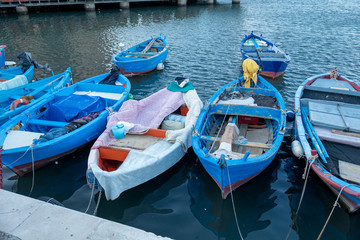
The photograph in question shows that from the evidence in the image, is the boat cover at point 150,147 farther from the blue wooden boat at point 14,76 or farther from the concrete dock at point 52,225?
the blue wooden boat at point 14,76

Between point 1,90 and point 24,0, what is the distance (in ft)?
128

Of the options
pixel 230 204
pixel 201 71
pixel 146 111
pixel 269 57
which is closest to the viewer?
pixel 230 204

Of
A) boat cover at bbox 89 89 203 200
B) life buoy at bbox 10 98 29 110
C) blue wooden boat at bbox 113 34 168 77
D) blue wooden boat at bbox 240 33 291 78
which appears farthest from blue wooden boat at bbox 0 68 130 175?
blue wooden boat at bbox 240 33 291 78

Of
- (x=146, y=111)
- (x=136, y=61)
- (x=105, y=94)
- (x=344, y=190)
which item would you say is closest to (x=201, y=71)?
(x=136, y=61)

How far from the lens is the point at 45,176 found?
28.4 feet

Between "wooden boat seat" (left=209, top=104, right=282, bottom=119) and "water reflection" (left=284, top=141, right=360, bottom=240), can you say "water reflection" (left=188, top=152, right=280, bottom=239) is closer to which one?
"water reflection" (left=284, top=141, right=360, bottom=240)

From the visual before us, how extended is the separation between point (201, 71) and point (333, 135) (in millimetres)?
11824

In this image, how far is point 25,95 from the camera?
39.3 ft

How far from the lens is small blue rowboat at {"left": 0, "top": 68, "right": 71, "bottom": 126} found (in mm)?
10328

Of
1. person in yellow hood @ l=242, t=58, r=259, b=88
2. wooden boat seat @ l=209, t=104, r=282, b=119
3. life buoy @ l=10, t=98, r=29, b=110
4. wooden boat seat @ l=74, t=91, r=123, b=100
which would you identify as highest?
person in yellow hood @ l=242, t=58, r=259, b=88

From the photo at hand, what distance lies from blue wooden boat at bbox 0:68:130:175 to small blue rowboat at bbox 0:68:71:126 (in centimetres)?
79

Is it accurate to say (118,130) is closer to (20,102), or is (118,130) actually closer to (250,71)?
(20,102)

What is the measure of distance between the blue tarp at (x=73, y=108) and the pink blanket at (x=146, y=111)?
4.70 ft

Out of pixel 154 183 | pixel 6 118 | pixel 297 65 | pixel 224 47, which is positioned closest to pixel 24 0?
pixel 224 47
